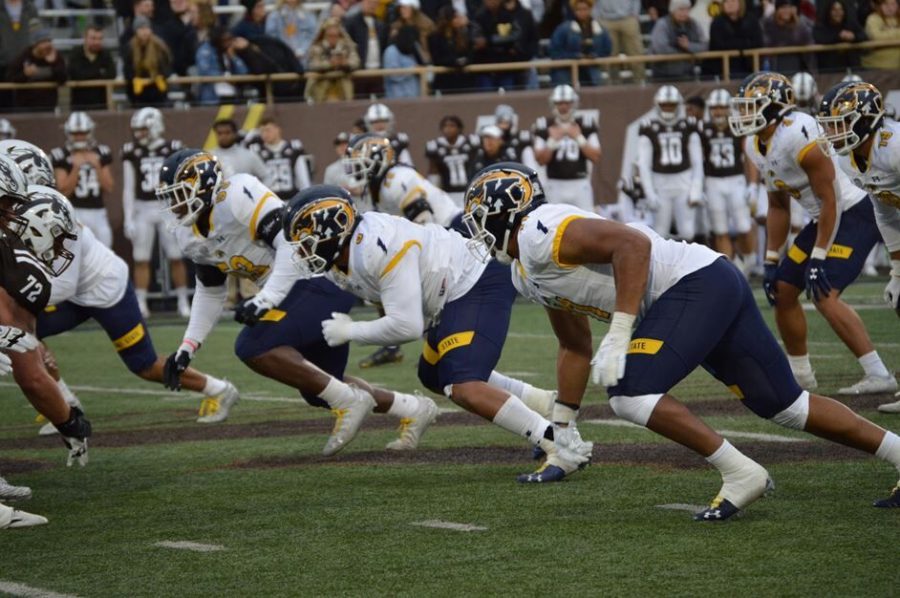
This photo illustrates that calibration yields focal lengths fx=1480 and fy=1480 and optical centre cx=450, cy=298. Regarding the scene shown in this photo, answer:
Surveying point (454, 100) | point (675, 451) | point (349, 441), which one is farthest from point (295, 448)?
point (454, 100)

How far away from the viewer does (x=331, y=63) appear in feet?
53.0

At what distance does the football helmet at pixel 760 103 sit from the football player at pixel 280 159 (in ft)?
26.1

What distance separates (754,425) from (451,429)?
1.60 meters

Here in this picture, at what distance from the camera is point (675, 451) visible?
6.67 m

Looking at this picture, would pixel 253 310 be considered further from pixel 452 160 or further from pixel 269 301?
pixel 452 160

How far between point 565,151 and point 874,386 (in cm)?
785

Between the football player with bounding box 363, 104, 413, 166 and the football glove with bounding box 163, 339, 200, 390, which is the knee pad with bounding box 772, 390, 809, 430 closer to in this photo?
the football glove with bounding box 163, 339, 200, 390

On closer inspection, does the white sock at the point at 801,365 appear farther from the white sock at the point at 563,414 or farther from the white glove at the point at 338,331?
the white glove at the point at 338,331

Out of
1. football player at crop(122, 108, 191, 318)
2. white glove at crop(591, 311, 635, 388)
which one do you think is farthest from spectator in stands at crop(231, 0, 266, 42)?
white glove at crop(591, 311, 635, 388)

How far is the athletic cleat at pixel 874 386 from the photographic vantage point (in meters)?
7.99

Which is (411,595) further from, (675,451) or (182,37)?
(182,37)

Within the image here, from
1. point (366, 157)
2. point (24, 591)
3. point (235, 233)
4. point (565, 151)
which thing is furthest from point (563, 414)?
point (565, 151)

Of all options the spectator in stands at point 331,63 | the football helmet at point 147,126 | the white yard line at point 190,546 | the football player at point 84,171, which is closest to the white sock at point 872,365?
the white yard line at point 190,546

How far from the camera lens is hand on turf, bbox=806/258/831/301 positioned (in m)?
7.72
